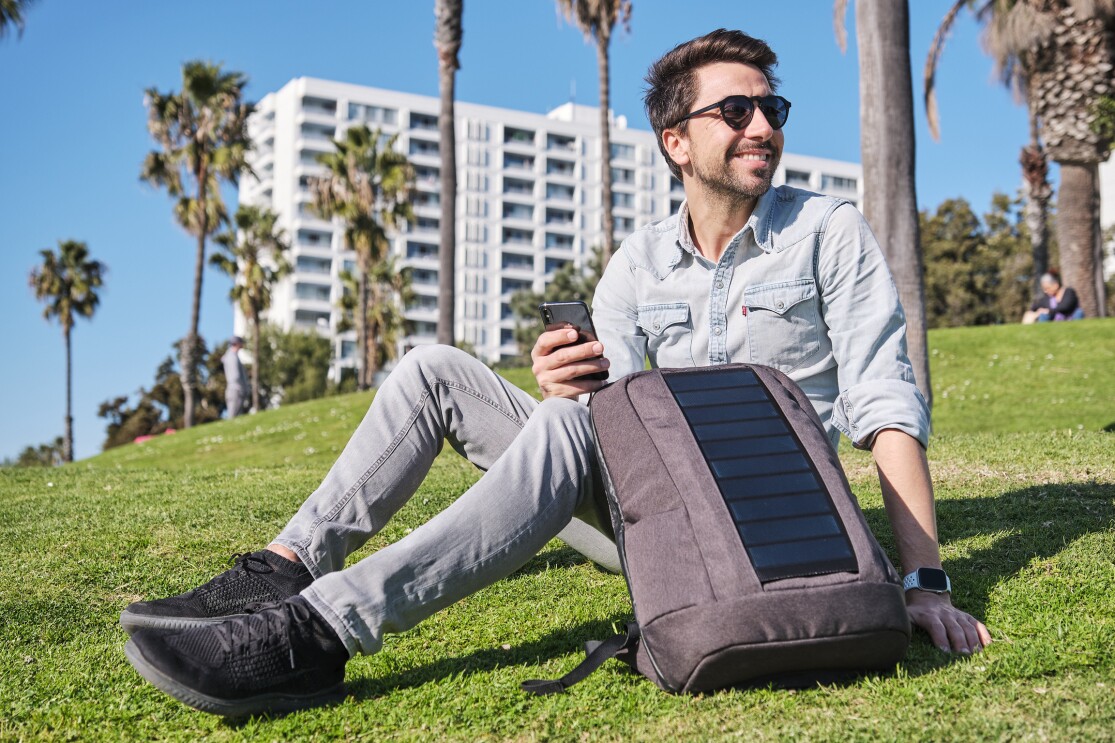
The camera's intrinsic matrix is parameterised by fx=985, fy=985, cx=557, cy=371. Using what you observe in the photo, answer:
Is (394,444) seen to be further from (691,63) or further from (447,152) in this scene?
(447,152)

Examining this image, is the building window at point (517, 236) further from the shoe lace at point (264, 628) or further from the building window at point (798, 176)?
the shoe lace at point (264, 628)

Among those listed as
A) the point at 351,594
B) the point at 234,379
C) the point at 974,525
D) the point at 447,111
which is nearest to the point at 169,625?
the point at 351,594

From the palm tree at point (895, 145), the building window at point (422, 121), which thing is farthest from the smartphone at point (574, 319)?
the building window at point (422, 121)

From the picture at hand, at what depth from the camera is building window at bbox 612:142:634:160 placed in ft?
336

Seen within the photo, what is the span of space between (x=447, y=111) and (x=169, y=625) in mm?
16115

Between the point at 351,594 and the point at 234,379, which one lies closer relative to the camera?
the point at 351,594

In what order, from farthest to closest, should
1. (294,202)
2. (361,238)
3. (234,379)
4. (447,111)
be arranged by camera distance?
(294,202)
(361,238)
(234,379)
(447,111)

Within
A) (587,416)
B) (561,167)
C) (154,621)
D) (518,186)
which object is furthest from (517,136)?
(154,621)

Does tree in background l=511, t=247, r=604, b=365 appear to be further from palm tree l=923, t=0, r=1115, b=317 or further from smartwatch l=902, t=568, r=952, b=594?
smartwatch l=902, t=568, r=952, b=594

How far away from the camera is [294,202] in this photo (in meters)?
89.7

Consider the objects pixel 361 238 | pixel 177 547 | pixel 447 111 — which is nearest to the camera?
pixel 177 547

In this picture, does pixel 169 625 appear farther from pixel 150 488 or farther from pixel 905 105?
pixel 905 105

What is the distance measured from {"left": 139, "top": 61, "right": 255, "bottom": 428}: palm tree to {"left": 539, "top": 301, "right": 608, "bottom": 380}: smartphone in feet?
91.5

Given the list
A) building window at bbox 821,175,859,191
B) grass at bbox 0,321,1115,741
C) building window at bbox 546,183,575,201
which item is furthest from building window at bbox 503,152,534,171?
grass at bbox 0,321,1115,741
